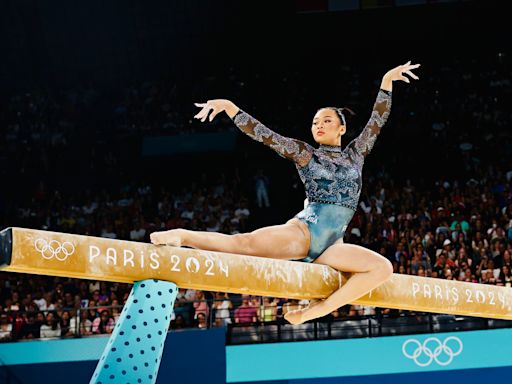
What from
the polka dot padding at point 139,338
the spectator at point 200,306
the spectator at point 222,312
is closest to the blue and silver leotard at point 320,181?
the polka dot padding at point 139,338

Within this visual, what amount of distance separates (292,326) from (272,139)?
6552mm

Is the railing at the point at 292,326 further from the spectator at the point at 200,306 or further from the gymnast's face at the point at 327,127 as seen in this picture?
the gymnast's face at the point at 327,127

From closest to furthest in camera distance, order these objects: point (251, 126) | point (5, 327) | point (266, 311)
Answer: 1. point (251, 126)
2. point (266, 311)
3. point (5, 327)

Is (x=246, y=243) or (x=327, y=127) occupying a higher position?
(x=327, y=127)

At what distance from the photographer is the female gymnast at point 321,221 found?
4.75 meters

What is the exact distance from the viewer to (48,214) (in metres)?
15.6

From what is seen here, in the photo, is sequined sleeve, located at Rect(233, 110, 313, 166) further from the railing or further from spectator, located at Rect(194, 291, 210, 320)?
spectator, located at Rect(194, 291, 210, 320)

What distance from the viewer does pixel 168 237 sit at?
429 cm

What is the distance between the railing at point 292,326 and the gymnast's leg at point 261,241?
5.80 metres

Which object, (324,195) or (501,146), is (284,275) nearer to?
(324,195)

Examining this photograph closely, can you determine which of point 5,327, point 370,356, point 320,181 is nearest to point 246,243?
point 320,181

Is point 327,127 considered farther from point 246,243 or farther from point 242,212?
point 242,212

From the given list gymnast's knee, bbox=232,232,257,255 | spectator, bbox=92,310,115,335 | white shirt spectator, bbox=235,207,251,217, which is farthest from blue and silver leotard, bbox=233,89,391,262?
white shirt spectator, bbox=235,207,251,217

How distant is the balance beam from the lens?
384cm
